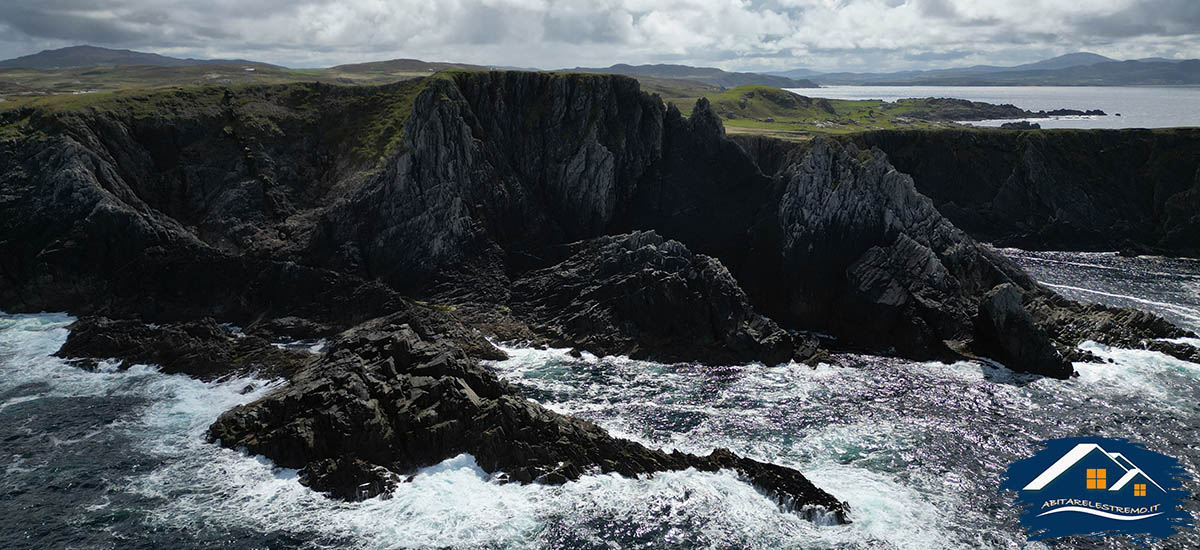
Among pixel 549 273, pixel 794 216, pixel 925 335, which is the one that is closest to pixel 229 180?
pixel 549 273

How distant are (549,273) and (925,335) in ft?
117

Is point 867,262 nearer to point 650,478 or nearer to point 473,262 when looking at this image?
point 650,478

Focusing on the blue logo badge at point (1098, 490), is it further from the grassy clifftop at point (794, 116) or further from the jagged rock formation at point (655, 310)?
the grassy clifftop at point (794, 116)

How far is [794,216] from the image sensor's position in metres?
71.2

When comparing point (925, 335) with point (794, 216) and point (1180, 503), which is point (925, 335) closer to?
point (794, 216)

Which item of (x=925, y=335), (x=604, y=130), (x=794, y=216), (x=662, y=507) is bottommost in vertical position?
(x=662, y=507)

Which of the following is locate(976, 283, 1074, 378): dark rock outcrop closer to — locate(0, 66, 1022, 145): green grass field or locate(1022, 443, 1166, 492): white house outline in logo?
locate(1022, 443, 1166, 492): white house outline in logo

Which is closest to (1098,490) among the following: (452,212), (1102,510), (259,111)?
(1102,510)

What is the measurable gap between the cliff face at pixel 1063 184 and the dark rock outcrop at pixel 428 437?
3112 inches

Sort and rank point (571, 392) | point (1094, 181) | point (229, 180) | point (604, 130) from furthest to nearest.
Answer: point (1094, 181)
point (604, 130)
point (229, 180)
point (571, 392)

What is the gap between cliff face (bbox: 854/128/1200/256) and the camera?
309 ft

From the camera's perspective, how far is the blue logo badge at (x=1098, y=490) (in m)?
35.1

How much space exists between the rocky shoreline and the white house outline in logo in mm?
12818

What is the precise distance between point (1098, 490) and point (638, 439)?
26.6 metres
